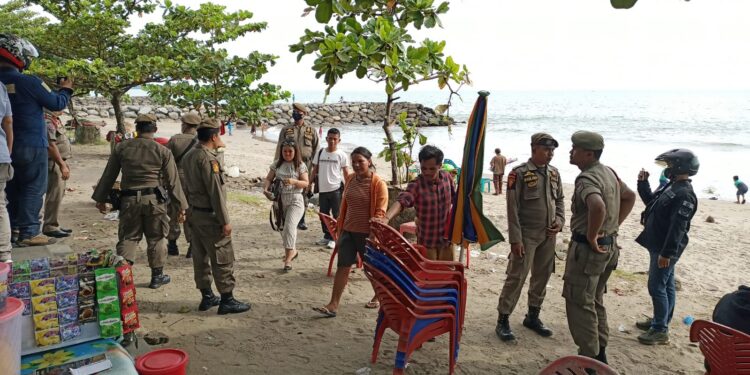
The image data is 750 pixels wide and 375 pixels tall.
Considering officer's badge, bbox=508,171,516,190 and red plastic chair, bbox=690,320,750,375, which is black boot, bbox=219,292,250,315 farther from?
red plastic chair, bbox=690,320,750,375

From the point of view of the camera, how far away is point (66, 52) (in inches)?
396

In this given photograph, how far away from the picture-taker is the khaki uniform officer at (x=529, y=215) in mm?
4387

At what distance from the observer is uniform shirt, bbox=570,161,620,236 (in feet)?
12.4

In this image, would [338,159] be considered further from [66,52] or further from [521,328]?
[66,52]

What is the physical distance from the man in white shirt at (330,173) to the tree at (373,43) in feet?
6.33

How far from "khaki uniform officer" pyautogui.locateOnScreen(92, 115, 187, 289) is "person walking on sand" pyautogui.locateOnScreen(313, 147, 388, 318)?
1841 mm

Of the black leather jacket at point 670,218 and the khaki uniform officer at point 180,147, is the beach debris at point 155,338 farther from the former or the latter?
the black leather jacket at point 670,218

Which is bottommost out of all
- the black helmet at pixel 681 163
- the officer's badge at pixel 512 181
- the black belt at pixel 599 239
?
the black belt at pixel 599 239

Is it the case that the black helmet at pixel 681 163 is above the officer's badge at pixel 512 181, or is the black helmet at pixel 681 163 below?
above

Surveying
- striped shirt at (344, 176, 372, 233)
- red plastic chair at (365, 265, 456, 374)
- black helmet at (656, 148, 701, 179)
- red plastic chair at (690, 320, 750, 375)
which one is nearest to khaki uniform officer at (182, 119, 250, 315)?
striped shirt at (344, 176, 372, 233)

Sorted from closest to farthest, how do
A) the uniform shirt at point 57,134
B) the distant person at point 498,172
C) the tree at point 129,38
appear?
the uniform shirt at point 57,134, the tree at point 129,38, the distant person at point 498,172

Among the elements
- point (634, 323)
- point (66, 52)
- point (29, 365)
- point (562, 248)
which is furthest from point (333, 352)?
point (66, 52)

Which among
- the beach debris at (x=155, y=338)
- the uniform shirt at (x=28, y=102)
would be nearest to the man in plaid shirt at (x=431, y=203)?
the beach debris at (x=155, y=338)

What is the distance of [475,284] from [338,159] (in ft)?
8.74
